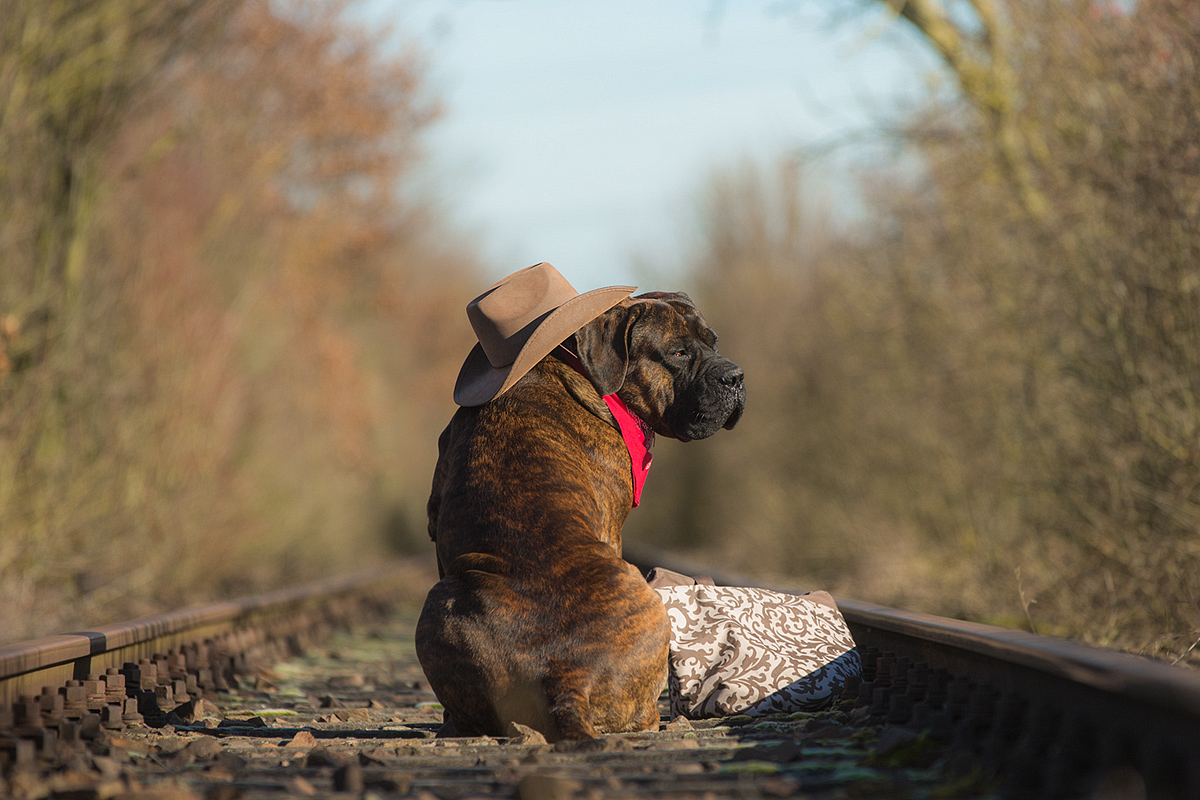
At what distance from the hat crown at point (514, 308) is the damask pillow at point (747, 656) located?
43.6 inches

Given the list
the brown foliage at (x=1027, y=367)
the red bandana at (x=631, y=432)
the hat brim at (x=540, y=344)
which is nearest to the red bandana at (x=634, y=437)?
the red bandana at (x=631, y=432)

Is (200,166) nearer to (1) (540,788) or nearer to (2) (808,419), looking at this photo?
(2) (808,419)

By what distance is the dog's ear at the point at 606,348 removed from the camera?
4797mm

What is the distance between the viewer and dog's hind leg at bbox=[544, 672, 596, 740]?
3.85 m

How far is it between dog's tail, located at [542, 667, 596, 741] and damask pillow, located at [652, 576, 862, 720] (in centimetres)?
72

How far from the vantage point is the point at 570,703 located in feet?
12.7

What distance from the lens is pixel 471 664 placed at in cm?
400

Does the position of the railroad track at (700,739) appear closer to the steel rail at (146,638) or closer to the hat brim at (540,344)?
the steel rail at (146,638)

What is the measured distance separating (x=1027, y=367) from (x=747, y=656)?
23.2 feet

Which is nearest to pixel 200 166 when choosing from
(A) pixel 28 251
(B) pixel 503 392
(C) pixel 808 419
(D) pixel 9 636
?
(A) pixel 28 251

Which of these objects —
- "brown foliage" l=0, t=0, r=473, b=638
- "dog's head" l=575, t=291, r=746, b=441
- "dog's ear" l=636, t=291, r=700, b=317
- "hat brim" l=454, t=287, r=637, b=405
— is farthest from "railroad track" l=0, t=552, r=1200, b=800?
"brown foliage" l=0, t=0, r=473, b=638

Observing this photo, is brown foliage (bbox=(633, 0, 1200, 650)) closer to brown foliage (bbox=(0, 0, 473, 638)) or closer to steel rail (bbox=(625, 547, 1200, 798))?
steel rail (bbox=(625, 547, 1200, 798))

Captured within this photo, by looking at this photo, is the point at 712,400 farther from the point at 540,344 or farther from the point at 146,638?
the point at 146,638

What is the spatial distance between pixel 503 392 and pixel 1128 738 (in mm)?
2566
